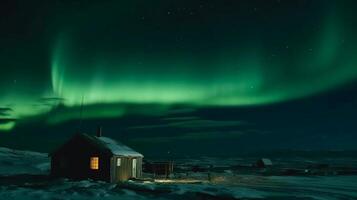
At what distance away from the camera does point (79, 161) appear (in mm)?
43781

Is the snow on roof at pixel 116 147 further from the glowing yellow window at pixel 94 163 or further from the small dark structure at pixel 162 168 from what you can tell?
the small dark structure at pixel 162 168

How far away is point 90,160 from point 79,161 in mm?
1066

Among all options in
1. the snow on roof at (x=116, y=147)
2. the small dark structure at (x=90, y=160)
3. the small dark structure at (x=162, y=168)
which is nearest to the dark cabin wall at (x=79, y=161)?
the small dark structure at (x=90, y=160)

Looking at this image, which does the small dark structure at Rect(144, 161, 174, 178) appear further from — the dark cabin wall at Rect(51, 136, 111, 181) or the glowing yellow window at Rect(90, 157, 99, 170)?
the dark cabin wall at Rect(51, 136, 111, 181)

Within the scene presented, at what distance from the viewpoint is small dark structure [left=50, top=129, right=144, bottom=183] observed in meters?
42.8

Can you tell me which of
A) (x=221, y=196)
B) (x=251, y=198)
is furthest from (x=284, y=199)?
(x=221, y=196)

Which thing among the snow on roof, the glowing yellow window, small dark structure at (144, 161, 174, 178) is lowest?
small dark structure at (144, 161, 174, 178)

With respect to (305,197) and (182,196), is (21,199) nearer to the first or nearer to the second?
(182,196)

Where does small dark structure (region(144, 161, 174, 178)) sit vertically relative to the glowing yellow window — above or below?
below

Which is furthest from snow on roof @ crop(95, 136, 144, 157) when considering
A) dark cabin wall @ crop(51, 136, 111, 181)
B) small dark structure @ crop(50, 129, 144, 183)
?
dark cabin wall @ crop(51, 136, 111, 181)

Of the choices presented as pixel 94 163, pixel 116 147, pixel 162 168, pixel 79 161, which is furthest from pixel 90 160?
pixel 162 168

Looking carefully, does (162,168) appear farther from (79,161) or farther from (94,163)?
(79,161)

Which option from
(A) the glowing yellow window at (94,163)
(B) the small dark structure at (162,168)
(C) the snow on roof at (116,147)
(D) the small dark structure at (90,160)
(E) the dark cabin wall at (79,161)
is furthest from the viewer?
(B) the small dark structure at (162,168)

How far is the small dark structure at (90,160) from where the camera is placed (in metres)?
42.8
